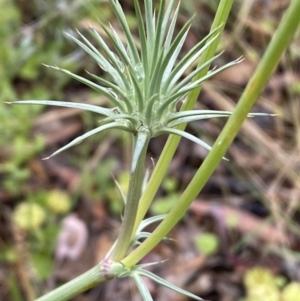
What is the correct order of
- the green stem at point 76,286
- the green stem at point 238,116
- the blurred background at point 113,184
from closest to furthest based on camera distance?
the green stem at point 238,116, the green stem at point 76,286, the blurred background at point 113,184

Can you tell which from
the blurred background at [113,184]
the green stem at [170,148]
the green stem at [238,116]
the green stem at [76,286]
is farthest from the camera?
the blurred background at [113,184]

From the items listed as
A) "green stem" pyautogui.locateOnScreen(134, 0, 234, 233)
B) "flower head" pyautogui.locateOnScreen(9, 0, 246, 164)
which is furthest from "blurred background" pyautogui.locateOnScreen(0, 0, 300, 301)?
"flower head" pyautogui.locateOnScreen(9, 0, 246, 164)

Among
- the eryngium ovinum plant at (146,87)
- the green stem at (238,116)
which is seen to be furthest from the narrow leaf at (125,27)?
the green stem at (238,116)

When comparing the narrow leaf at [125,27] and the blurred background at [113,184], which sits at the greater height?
the narrow leaf at [125,27]

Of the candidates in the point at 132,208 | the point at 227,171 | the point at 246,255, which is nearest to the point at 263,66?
the point at 132,208

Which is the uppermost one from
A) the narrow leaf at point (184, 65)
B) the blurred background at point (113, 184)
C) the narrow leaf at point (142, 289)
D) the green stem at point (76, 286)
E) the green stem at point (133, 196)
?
the narrow leaf at point (184, 65)

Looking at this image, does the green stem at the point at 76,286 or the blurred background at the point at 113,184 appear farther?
the blurred background at the point at 113,184

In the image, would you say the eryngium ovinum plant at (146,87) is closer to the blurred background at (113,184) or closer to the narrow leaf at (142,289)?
the narrow leaf at (142,289)
